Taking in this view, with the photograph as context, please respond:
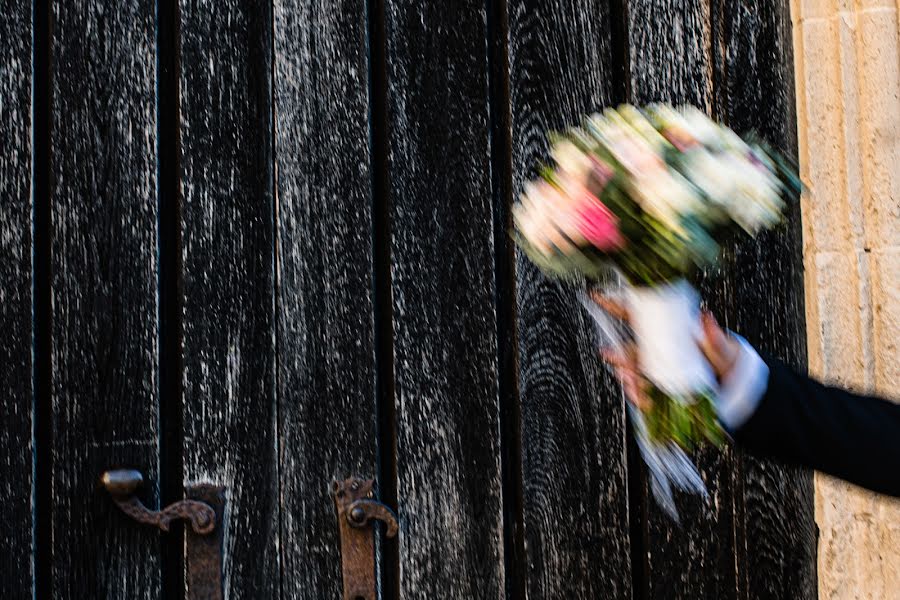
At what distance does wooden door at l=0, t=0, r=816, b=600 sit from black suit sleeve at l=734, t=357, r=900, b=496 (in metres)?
0.54

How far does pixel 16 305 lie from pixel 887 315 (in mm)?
1170

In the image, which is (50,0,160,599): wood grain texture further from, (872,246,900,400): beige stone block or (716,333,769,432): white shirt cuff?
(872,246,900,400): beige stone block

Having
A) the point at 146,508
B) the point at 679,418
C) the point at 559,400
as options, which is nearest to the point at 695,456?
the point at 559,400

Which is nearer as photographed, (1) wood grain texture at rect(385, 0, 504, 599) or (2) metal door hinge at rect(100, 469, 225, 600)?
(2) metal door hinge at rect(100, 469, 225, 600)

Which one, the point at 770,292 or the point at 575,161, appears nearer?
the point at 575,161

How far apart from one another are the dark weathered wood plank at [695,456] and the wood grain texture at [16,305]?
847 mm

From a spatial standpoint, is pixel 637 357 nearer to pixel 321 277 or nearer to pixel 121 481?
pixel 321 277

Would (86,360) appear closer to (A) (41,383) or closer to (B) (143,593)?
(A) (41,383)

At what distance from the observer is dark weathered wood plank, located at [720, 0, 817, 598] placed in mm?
1694

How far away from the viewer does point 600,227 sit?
109 centimetres

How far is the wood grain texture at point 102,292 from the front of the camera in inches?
57.7

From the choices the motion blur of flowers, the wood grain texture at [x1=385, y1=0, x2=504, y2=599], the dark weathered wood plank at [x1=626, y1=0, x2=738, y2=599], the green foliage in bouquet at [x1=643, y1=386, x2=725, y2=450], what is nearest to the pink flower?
the motion blur of flowers

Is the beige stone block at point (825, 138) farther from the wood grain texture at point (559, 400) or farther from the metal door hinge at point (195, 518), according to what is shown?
→ the metal door hinge at point (195, 518)

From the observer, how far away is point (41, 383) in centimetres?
147
